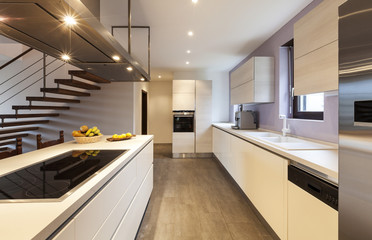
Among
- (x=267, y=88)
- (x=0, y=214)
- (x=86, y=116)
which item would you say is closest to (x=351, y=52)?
(x=0, y=214)

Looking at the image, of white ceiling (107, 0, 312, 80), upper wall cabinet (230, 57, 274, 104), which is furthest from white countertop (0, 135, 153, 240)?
upper wall cabinet (230, 57, 274, 104)

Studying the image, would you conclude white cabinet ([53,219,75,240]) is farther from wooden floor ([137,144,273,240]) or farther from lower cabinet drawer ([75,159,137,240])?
wooden floor ([137,144,273,240])

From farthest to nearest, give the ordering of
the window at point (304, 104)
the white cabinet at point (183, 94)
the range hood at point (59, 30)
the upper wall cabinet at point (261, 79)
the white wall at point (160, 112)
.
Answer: the white wall at point (160, 112), the white cabinet at point (183, 94), the upper wall cabinet at point (261, 79), the window at point (304, 104), the range hood at point (59, 30)

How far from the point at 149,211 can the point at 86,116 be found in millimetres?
3185

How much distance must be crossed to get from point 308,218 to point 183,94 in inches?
166

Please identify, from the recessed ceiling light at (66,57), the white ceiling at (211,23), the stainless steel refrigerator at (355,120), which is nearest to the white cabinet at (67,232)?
the stainless steel refrigerator at (355,120)

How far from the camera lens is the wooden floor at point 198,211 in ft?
6.33

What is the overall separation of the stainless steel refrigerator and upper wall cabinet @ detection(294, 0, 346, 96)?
2.25 feet

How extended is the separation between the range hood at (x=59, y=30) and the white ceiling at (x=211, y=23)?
1031mm

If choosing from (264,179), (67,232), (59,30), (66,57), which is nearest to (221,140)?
(264,179)

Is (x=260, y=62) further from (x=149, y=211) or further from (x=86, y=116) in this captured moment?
(x=86, y=116)

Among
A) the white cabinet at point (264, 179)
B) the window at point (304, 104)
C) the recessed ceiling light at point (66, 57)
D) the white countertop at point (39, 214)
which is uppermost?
the recessed ceiling light at point (66, 57)

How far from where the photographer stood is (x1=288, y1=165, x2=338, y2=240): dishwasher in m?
1.04

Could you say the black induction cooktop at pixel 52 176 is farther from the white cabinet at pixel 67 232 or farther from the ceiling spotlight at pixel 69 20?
the ceiling spotlight at pixel 69 20
